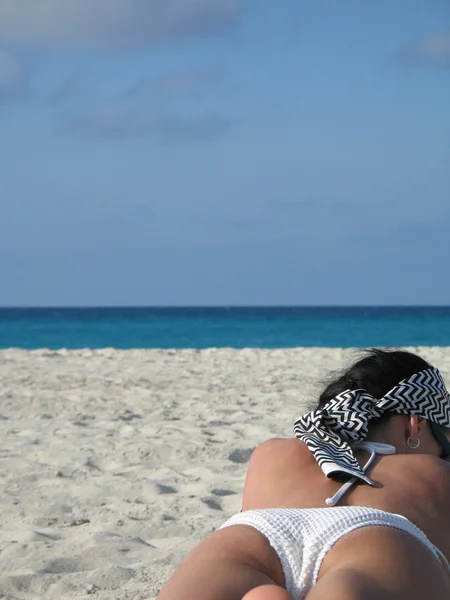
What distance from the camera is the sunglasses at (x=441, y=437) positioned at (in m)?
2.30

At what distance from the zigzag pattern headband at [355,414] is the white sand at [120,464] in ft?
2.82

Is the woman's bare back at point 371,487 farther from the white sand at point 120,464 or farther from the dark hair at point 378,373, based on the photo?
the white sand at point 120,464

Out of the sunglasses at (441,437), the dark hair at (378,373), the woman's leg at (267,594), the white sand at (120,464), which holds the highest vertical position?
the dark hair at (378,373)

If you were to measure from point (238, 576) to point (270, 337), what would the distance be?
26.7 metres

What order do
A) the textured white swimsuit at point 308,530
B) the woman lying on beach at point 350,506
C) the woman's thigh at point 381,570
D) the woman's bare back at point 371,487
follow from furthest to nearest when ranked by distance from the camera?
the woman's bare back at point 371,487, the textured white swimsuit at point 308,530, the woman lying on beach at point 350,506, the woman's thigh at point 381,570

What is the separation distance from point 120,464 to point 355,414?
251cm

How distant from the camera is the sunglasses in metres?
2.30

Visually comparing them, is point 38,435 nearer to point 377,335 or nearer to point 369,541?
point 369,541

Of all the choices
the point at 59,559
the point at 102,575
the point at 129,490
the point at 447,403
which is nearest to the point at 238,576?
the point at 447,403

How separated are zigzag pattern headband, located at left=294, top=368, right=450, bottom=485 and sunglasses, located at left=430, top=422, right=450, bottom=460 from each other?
0.02m

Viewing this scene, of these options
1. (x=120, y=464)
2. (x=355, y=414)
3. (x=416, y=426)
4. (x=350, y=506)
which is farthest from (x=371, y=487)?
(x=120, y=464)

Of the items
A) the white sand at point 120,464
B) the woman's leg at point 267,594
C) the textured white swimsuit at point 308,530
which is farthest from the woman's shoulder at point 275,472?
the white sand at point 120,464

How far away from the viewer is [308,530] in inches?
70.0

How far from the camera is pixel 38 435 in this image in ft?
17.0
